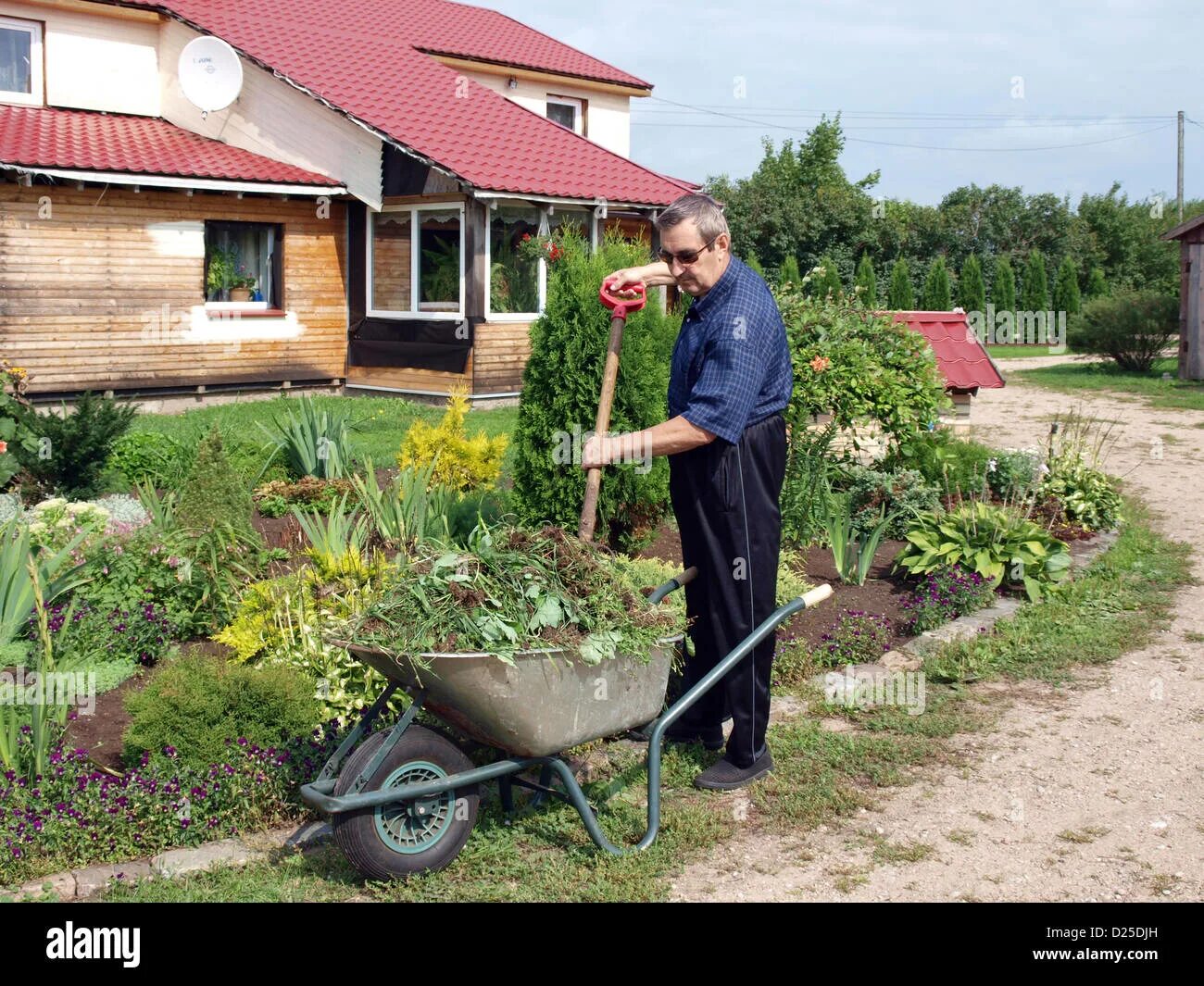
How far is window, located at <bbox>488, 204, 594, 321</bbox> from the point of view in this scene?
54.5 feet

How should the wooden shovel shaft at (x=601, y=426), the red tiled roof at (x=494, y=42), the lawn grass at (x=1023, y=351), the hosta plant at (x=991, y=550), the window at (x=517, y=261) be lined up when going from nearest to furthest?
the wooden shovel shaft at (x=601, y=426)
the hosta plant at (x=991, y=550)
the window at (x=517, y=261)
the red tiled roof at (x=494, y=42)
the lawn grass at (x=1023, y=351)

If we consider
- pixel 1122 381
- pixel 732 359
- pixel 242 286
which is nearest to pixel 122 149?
pixel 242 286

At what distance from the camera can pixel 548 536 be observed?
3.90 metres

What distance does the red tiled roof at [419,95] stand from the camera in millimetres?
16109

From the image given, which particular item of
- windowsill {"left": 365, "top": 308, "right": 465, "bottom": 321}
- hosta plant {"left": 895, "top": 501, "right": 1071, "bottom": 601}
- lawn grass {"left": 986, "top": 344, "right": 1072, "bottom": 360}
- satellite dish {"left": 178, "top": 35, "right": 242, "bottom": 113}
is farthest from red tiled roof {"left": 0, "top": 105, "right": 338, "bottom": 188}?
lawn grass {"left": 986, "top": 344, "right": 1072, "bottom": 360}

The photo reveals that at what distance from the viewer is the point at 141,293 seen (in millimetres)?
14867

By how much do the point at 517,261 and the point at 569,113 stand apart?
722 centimetres

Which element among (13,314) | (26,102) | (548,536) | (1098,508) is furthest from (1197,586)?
(26,102)

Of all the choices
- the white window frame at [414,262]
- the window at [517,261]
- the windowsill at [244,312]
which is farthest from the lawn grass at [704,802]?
the windowsill at [244,312]

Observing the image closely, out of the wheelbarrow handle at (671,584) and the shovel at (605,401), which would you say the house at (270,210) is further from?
the wheelbarrow handle at (671,584)

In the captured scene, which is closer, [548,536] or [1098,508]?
[548,536]

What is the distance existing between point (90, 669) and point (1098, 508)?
6768mm

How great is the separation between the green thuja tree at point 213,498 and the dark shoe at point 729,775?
277 centimetres
